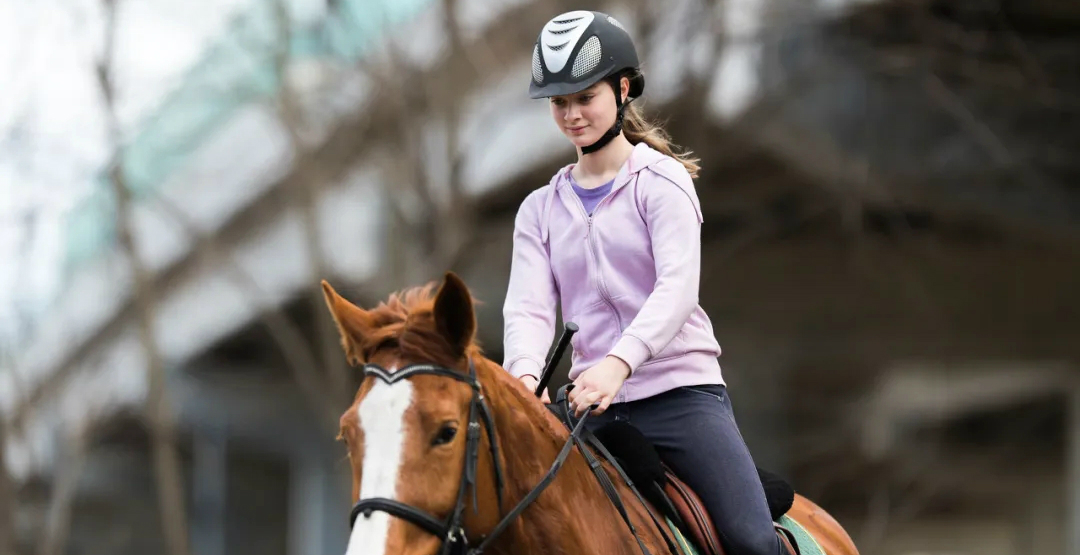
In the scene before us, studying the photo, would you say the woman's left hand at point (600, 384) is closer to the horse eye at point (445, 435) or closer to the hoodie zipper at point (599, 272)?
the hoodie zipper at point (599, 272)

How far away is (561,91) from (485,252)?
8.17 metres

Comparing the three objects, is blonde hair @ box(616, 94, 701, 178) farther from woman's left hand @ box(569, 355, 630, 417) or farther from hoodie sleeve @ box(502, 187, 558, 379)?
woman's left hand @ box(569, 355, 630, 417)

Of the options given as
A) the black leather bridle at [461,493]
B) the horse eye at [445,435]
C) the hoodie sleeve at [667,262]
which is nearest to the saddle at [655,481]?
the hoodie sleeve at [667,262]

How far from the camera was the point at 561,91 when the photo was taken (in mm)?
3844

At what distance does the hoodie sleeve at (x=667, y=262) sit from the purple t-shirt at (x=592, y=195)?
0.38ft

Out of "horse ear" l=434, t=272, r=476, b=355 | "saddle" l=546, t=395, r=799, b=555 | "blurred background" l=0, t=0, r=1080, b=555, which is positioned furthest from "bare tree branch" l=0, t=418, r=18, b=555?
"horse ear" l=434, t=272, r=476, b=355

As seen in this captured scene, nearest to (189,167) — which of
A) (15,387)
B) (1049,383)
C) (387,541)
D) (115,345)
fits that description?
(115,345)

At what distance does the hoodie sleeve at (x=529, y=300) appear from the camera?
157 inches

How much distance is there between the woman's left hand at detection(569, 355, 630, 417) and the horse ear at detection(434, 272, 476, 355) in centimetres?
38

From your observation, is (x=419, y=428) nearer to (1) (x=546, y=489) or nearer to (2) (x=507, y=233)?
(1) (x=546, y=489)

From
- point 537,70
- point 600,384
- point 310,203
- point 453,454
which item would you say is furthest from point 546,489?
point 310,203

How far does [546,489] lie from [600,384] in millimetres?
299

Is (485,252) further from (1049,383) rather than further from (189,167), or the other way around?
(1049,383)

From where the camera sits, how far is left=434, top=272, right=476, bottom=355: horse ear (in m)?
3.32
